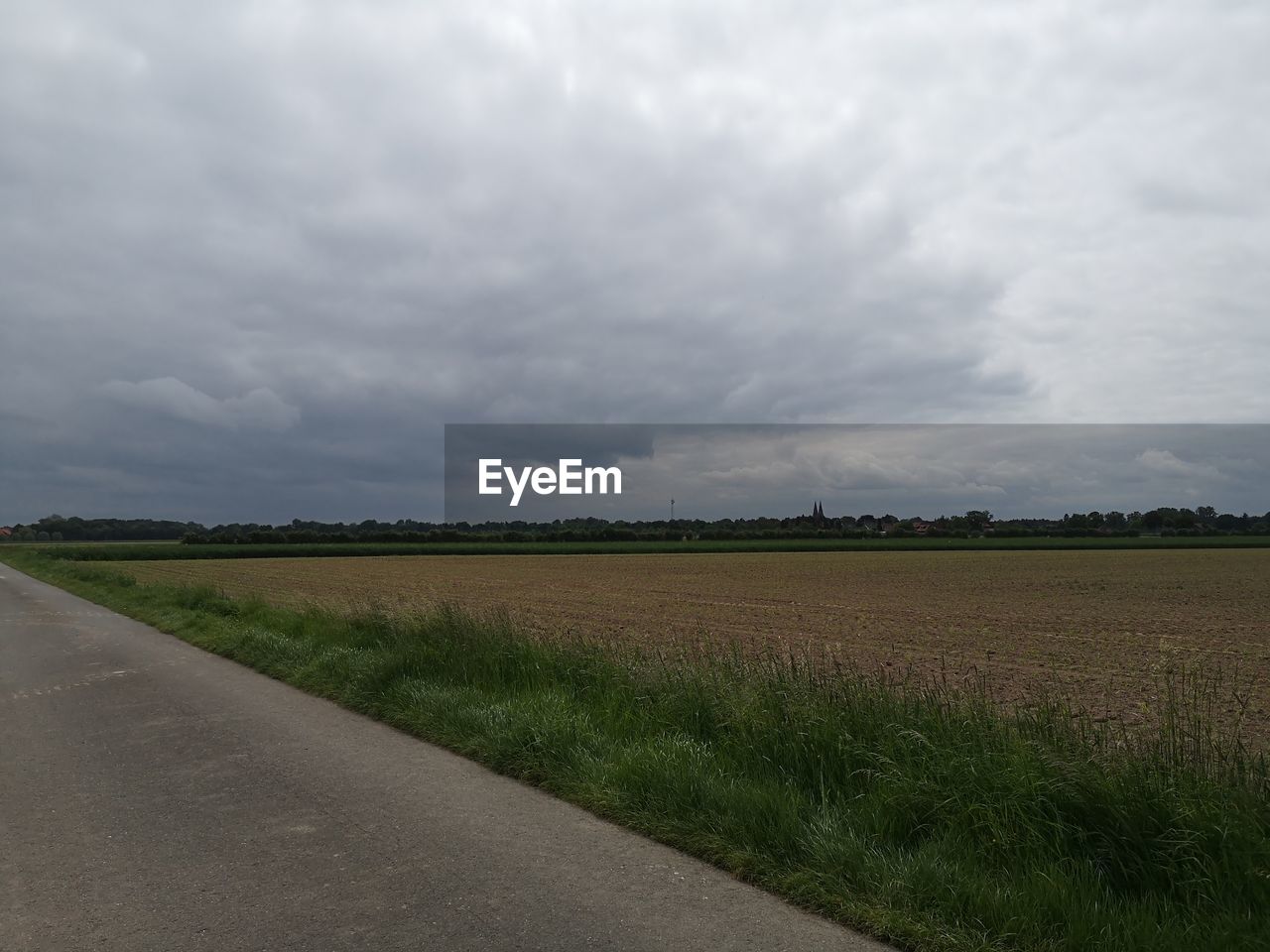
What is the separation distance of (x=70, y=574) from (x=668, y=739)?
2093 inches

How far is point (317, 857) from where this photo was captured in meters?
5.44

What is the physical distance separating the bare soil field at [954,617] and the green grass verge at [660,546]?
5218 centimetres

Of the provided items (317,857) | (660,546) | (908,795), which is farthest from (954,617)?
(660,546)

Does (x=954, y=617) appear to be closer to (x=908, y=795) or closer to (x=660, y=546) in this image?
(x=908, y=795)

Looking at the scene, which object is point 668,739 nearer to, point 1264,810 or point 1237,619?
point 1264,810

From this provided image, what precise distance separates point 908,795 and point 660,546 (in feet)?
363

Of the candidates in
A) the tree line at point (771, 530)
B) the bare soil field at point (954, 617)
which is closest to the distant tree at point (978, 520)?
the tree line at point (771, 530)

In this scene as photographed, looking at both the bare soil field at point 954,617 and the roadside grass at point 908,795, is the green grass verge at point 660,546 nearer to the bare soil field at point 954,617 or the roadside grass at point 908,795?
the bare soil field at point 954,617

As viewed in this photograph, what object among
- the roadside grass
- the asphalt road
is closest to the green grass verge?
the asphalt road

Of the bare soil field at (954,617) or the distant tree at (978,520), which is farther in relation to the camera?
the distant tree at (978,520)

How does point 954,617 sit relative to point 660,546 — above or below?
below

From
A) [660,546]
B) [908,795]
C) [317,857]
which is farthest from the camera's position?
[660,546]

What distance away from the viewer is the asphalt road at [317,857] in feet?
14.4

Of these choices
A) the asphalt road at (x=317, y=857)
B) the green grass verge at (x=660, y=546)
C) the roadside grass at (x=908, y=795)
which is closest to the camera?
the asphalt road at (x=317, y=857)
